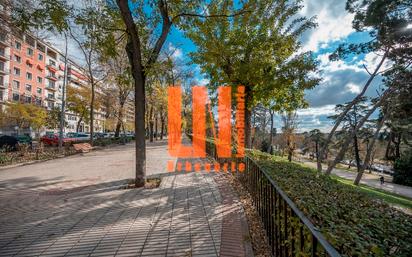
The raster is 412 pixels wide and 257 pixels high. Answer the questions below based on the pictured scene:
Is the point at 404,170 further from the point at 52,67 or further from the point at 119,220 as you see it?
the point at 52,67

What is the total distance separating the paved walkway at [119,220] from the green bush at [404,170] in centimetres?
2991

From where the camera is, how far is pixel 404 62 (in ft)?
42.7

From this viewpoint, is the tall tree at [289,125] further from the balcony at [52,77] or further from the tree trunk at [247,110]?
the balcony at [52,77]

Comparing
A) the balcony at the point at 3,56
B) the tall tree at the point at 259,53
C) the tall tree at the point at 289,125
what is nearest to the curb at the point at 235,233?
the tall tree at the point at 259,53

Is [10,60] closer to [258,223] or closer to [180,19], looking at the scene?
[180,19]

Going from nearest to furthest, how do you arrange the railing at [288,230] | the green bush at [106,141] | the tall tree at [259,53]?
the railing at [288,230], the tall tree at [259,53], the green bush at [106,141]

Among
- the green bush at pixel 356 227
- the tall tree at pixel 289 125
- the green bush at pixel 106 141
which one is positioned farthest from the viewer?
the tall tree at pixel 289 125

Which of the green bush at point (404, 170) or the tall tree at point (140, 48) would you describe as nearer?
the tall tree at point (140, 48)

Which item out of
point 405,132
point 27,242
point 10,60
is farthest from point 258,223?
point 10,60

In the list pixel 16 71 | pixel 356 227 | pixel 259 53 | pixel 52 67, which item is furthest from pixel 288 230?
pixel 52 67

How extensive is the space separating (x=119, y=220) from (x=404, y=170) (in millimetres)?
34394

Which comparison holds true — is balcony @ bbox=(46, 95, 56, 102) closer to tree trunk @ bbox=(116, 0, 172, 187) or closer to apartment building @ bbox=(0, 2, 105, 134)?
apartment building @ bbox=(0, 2, 105, 134)

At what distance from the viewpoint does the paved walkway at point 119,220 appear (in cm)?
340

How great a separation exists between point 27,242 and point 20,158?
11888mm
